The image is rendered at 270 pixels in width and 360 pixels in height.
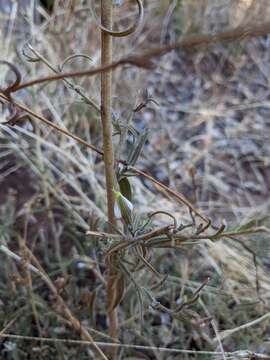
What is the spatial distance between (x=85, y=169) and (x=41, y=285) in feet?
0.96

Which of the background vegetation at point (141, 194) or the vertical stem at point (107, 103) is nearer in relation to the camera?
the vertical stem at point (107, 103)

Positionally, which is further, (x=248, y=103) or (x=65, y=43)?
(x=248, y=103)

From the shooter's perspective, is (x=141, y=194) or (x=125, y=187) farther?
(x=141, y=194)

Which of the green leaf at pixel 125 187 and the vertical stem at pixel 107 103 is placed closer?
the vertical stem at pixel 107 103

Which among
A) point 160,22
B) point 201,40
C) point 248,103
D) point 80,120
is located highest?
point 160,22

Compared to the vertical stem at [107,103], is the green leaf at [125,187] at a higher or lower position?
lower

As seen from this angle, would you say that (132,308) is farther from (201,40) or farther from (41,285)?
(201,40)

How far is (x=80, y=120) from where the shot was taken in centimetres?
160

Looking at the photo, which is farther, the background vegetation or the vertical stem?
the background vegetation

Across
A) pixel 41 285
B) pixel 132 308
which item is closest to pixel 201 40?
pixel 132 308

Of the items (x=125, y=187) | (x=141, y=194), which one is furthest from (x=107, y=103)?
(x=141, y=194)

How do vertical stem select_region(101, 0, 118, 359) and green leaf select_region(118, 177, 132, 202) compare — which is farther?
green leaf select_region(118, 177, 132, 202)

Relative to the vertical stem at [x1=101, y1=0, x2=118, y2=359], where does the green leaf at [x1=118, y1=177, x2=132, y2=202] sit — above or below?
below

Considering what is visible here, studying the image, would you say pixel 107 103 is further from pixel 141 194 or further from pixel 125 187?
pixel 141 194
